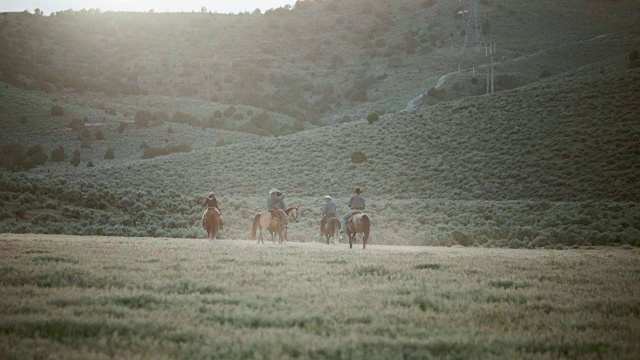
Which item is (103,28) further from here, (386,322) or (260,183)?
(386,322)

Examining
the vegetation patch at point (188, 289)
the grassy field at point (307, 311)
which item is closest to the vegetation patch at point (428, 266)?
the grassy field at point (307, 311)

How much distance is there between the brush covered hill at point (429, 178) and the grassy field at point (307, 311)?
16833 millimetres

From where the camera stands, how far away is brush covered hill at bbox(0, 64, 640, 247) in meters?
30.5

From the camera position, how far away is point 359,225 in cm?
2162

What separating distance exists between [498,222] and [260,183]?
27.5 m

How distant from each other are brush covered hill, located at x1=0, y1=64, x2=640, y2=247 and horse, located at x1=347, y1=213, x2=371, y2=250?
6.76m

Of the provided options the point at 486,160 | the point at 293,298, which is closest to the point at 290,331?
the point at 293,298

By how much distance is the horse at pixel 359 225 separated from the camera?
21516 mm

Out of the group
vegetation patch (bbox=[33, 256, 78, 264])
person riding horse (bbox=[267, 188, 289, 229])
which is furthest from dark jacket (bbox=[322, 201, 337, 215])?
vegetation patch (bbox=[33, 256, 78, 264])

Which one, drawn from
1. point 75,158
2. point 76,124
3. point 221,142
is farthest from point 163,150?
point 76,124

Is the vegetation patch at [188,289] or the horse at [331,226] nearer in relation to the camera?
the vegetation patch at [188,289]

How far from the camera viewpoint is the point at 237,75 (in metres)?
114

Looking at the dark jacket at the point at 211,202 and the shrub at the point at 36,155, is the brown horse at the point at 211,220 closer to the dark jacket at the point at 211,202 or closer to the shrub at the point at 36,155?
the dark jacket at the point at 211,202

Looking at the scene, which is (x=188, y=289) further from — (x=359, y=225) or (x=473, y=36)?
(x=473, y=36)
